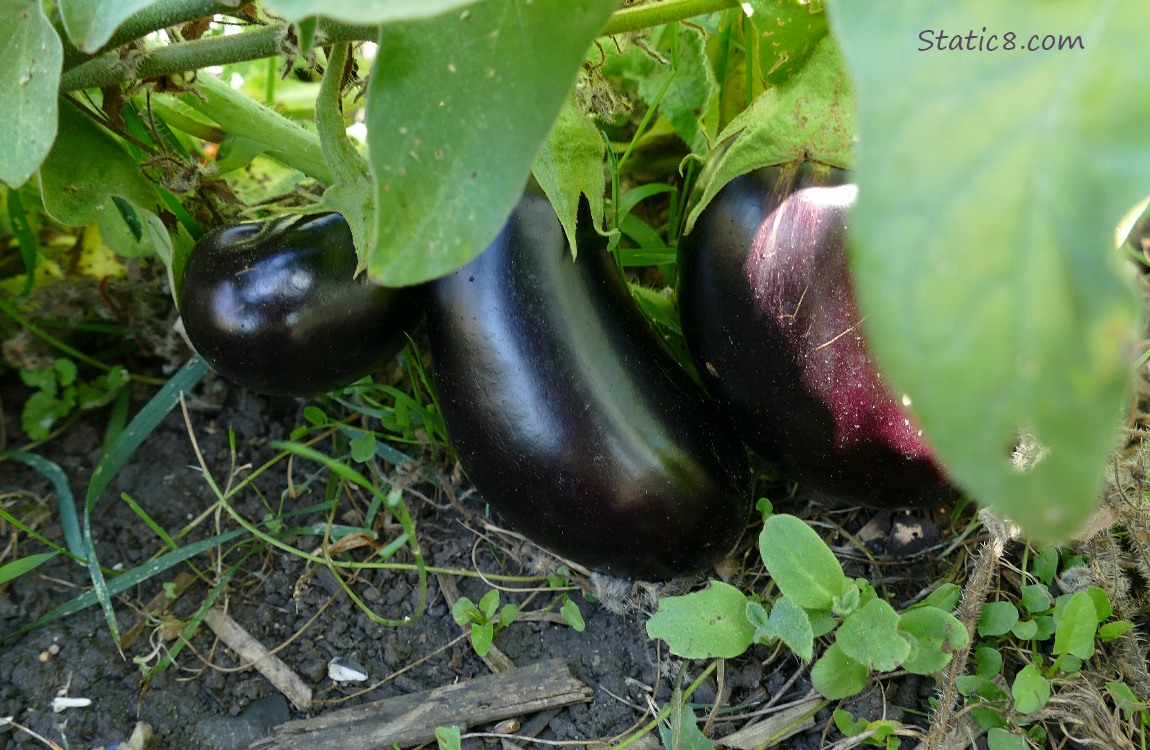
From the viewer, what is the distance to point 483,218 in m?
0.58

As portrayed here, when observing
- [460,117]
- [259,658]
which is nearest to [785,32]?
[460,117]

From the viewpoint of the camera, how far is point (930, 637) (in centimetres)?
83

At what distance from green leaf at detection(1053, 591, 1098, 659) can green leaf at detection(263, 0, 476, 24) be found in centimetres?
71

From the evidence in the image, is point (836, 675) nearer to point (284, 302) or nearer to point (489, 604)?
point (489, 604)

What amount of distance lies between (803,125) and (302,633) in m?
0.74

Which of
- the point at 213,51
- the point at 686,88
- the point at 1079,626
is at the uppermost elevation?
the point at 213,51

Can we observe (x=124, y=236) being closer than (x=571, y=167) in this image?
No

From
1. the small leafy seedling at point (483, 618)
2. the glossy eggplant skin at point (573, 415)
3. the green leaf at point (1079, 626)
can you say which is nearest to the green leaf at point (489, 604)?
the small leafy seedling at point (483, 618)

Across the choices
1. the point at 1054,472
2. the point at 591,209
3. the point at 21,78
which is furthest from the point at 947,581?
the point at 21,78

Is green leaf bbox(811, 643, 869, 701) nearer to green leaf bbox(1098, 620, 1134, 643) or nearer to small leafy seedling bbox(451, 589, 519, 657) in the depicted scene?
green leaf bbox(1098, 620, 1134, 643)

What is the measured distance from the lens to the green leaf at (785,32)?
2.79 feet

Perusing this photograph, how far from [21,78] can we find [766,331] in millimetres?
645

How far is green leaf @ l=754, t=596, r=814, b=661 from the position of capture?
32.0 inches

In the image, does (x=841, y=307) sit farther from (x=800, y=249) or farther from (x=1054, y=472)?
(x=1054, y=472)
